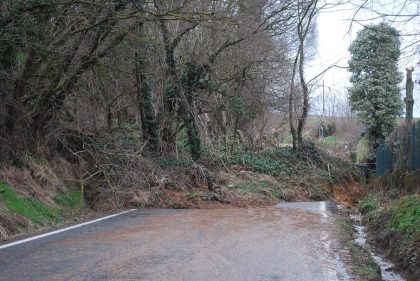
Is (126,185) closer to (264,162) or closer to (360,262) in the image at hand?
(360,262)

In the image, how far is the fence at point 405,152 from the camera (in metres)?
16.9

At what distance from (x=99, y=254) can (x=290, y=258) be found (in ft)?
10.1

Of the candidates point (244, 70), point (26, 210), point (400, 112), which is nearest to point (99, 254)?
point (26, 210)

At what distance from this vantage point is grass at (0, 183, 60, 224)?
12.2 metres

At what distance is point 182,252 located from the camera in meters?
8.59

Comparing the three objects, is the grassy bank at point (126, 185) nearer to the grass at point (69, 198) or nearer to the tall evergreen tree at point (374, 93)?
the grass at point (69, 198)

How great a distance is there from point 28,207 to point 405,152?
13290 mm

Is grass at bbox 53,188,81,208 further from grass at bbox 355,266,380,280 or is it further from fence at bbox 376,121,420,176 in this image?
fence at bbox 376,121,420,176

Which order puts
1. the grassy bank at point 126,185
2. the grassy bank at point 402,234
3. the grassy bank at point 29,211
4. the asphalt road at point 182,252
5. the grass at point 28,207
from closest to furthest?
the asphalt road at point 182,252
the grassy bank at point 402,234
the grassy bank at point 29,211
the grass at point 28,207
the grassy bank at point 126,185

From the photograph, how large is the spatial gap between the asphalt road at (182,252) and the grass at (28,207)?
4.72 feet

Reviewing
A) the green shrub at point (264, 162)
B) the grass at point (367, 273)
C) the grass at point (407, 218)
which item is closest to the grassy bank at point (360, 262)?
the grass at point (367, 273)

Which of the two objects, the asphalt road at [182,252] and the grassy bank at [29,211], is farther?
the grassy bank at [29,211]

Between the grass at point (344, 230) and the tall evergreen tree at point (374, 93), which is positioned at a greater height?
the tall evergreen tree at point (374, 93)

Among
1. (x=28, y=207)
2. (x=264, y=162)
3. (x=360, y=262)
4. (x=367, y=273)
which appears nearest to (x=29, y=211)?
(x=28, y=207)
